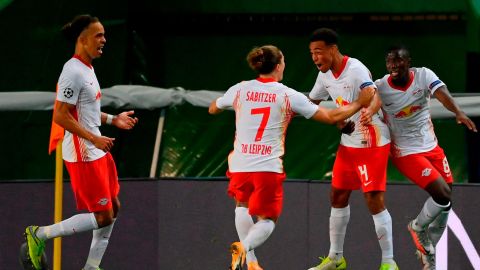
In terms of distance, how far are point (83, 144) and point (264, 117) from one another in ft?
4.60

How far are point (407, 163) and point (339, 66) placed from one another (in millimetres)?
958

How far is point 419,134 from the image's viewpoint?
12164mm

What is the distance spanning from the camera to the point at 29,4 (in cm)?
1434

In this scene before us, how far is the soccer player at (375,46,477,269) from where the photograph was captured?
39.2 feet

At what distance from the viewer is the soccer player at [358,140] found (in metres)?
11.9

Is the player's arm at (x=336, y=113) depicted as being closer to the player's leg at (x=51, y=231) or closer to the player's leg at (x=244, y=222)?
the player's leg at (x=244, y=222)

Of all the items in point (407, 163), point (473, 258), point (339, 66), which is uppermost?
point (339, 66)

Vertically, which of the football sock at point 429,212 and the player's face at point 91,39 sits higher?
the player's face at point 91,39

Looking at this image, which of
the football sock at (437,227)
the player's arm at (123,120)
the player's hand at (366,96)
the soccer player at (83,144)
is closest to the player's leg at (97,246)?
the soccer player at (83,144)

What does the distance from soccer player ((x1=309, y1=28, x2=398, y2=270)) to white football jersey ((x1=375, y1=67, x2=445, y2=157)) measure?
0.14m

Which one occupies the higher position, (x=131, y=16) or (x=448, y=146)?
(x=131, y=16)

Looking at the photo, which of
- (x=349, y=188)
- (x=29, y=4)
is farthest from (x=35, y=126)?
(x=349, y=188)

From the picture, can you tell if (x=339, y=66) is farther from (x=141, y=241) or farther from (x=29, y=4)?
(x=29, y=4)

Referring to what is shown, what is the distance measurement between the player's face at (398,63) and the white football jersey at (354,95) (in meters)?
0.20
